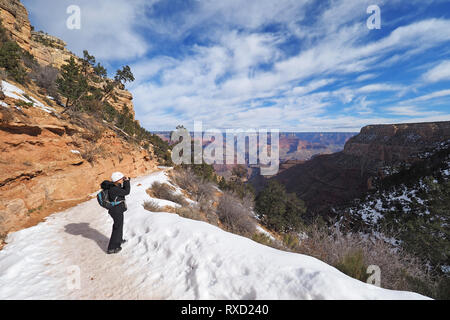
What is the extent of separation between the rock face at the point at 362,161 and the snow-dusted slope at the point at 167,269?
45226 mm

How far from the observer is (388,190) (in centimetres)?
3238

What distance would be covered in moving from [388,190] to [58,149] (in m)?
46.0

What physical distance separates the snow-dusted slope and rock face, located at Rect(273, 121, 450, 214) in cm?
4523

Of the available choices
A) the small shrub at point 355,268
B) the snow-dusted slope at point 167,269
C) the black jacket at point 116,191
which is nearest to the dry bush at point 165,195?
the snow-dusted slope at point 167,269

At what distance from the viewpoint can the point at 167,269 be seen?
3.11 metres

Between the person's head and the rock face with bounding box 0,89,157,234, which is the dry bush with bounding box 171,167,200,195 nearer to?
the rock face with bounding box 0,89,157,234

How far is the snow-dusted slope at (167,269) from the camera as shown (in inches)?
87.4

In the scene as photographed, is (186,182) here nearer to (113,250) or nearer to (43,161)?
(43,161)

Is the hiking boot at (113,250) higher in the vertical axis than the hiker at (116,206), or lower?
lower

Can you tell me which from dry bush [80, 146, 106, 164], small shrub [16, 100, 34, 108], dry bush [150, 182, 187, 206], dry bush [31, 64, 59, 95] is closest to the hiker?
dry bush [150, 182, 187, 206]

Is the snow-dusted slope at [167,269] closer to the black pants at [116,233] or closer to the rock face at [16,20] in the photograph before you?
the black pants at [116,233]

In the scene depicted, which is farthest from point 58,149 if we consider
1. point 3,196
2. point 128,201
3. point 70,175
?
point 128,201

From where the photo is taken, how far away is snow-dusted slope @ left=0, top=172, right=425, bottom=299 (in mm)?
2219
